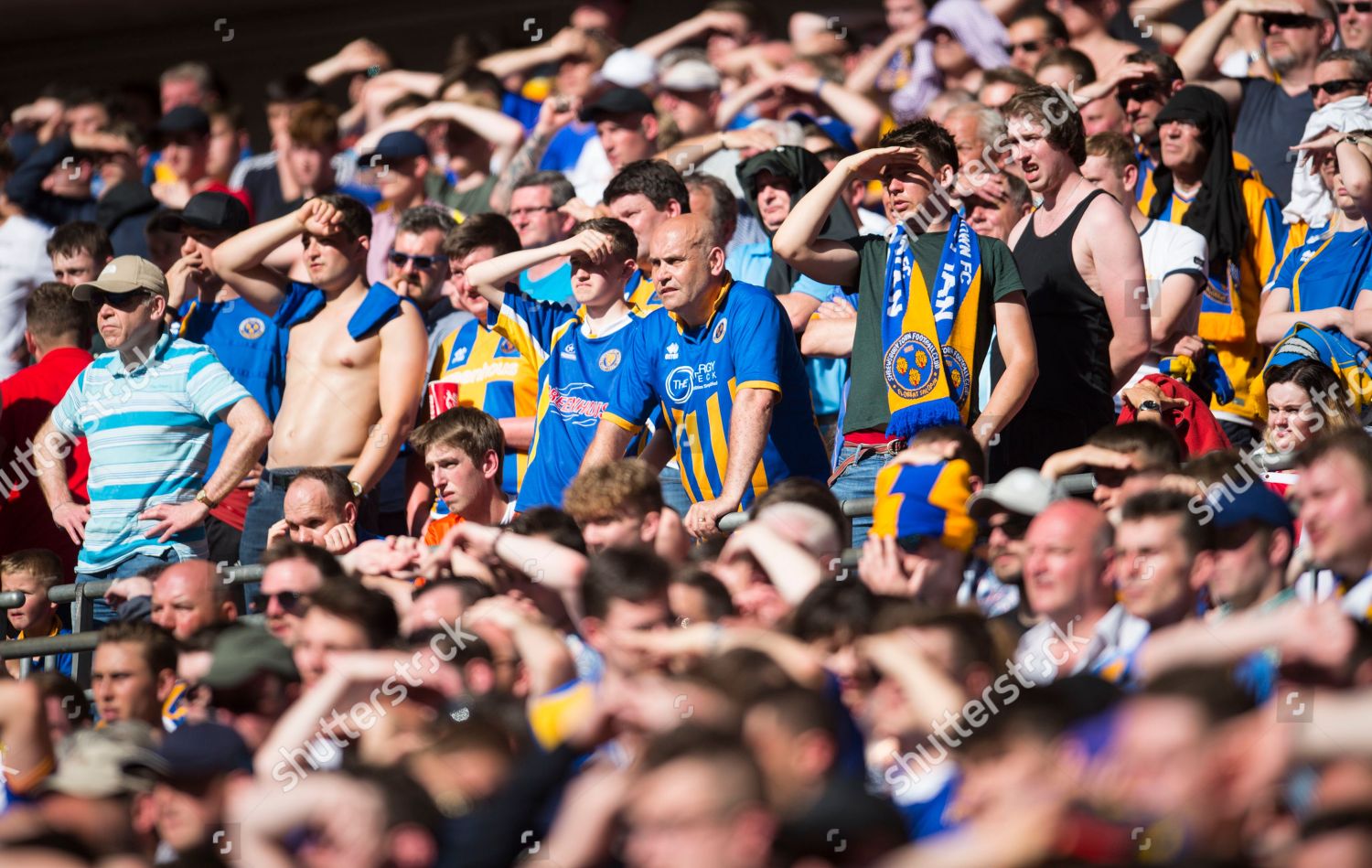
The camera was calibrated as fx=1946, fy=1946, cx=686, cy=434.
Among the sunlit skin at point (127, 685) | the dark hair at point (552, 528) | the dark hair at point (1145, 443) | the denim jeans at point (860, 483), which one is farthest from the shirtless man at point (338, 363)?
the dark hair at point (1145, 443)

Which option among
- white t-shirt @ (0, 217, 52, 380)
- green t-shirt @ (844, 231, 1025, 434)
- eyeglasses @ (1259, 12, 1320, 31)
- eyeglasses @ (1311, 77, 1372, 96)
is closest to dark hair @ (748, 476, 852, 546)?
green t-shirt @ (844, 231, 1025, 434)

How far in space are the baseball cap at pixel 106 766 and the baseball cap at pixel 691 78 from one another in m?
5.94

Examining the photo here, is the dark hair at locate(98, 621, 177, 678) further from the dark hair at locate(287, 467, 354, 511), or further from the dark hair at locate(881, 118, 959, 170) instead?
the dark hair at locate(881, 118, 959, 170)

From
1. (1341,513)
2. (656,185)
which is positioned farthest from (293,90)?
(1341,513)

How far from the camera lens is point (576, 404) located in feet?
24.4

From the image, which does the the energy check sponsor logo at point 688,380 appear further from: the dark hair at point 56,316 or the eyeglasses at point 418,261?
the dark hair at point 56,316

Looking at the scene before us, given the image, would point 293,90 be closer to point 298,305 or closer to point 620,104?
point 620,104

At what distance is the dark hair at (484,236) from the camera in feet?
27.5

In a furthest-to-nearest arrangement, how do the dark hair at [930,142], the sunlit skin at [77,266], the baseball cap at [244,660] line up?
the sunlit skin at [77,266] < the dark hair at [930,142] < the baseball cap at [244,660]

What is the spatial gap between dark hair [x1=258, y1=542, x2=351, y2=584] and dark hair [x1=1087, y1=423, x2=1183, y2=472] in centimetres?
239

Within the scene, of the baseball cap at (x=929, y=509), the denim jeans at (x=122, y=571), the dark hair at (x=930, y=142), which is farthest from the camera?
the denim jeans at (x=122, y=571)

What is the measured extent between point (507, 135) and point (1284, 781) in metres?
7.55

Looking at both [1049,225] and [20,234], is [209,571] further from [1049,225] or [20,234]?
[20,234]

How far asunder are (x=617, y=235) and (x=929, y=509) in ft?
7.20
